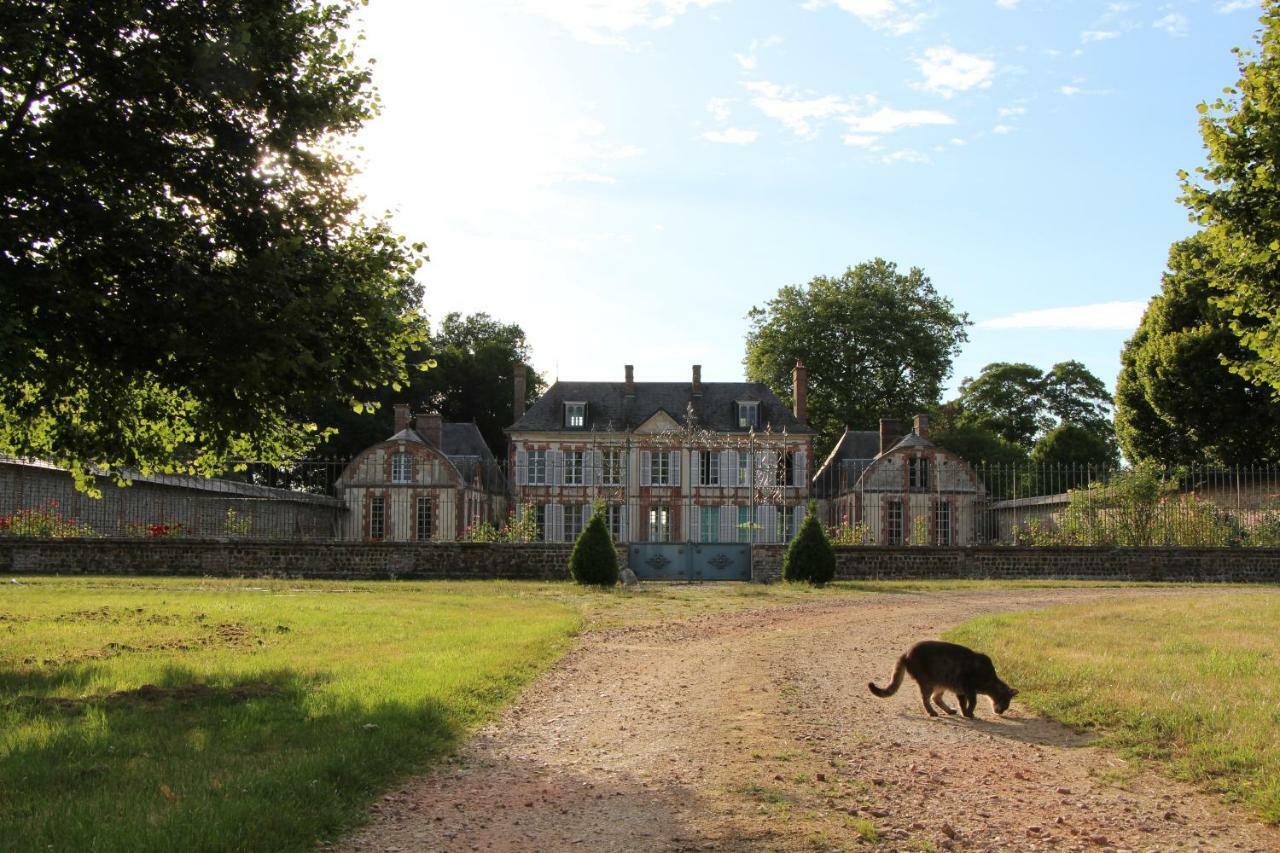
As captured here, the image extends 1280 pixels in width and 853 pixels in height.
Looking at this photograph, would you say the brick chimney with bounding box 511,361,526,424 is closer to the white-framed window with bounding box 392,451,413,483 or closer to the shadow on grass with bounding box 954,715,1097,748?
the white-framed window with bounding box 392,451,413,483

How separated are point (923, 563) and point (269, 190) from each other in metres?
20.1

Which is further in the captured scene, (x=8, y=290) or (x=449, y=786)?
(x=8, y=290)

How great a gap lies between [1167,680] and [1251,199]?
5224 millimetres

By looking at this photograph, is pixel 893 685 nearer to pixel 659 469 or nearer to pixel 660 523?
pixel 660 523

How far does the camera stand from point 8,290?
869 centimetres

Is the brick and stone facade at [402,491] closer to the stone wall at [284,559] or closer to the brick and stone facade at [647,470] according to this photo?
the brick and stone facade at [647,470]

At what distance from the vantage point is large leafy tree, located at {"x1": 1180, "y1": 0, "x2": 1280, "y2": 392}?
10914 millimetres

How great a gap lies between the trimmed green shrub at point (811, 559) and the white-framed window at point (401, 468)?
2343 cm

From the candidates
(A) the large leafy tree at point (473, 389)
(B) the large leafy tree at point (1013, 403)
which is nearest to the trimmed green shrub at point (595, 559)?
(A) the large leafy tree at point (473, 389)

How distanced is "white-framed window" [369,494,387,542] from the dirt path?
116 feet

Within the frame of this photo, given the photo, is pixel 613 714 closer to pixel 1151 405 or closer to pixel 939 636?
pixel 939 636

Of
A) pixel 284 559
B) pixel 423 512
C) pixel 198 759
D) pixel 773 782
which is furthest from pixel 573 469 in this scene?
pixel 773 782

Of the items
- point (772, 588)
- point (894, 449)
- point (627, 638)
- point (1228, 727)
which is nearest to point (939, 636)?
point (627, 638)

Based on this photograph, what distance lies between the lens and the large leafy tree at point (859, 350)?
56969 millimetres
